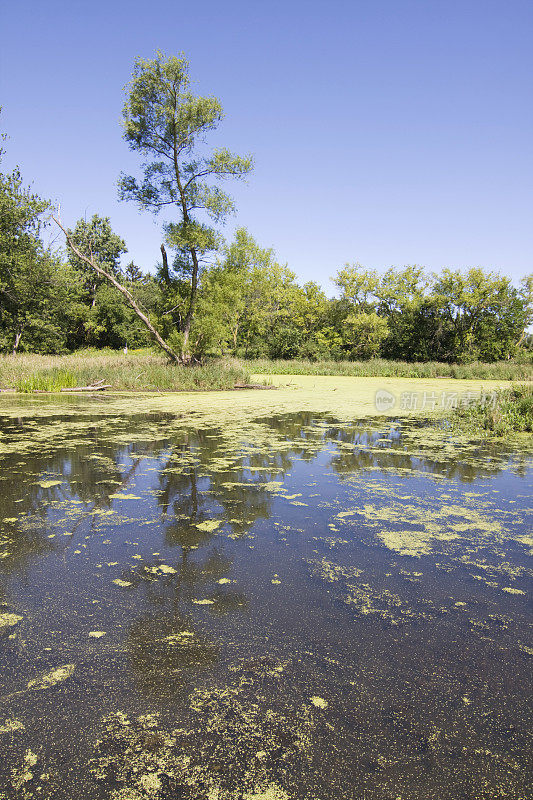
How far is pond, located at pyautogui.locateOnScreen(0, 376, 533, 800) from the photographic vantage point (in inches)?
45.3

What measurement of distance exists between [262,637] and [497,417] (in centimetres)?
605

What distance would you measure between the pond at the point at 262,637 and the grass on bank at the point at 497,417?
291 centimetres

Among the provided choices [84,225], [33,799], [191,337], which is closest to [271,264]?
[191,337]

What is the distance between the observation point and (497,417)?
666 cm

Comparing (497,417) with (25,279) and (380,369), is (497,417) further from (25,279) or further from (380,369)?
(25,279)

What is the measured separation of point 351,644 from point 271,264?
3008cm

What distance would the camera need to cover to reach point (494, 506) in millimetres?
3262

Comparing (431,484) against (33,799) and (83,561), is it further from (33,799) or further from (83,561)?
(33,799)

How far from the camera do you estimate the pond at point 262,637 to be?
3.77 ft

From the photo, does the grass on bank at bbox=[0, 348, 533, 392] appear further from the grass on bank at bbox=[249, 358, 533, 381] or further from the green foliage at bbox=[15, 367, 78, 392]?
the grass on bank at bbox=[249, 358, 533, 381]

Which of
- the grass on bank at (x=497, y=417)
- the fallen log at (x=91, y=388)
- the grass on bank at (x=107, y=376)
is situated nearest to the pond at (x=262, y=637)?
the grass on bank at (x=497, y=417)

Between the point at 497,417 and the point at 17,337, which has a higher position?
the point at 17,337

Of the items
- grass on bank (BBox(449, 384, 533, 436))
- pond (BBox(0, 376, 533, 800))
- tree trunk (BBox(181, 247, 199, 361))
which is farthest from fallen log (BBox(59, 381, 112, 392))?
grass on bank (BBox(449, 384, 533, 436))

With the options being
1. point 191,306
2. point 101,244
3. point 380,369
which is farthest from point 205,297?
point 101,244
